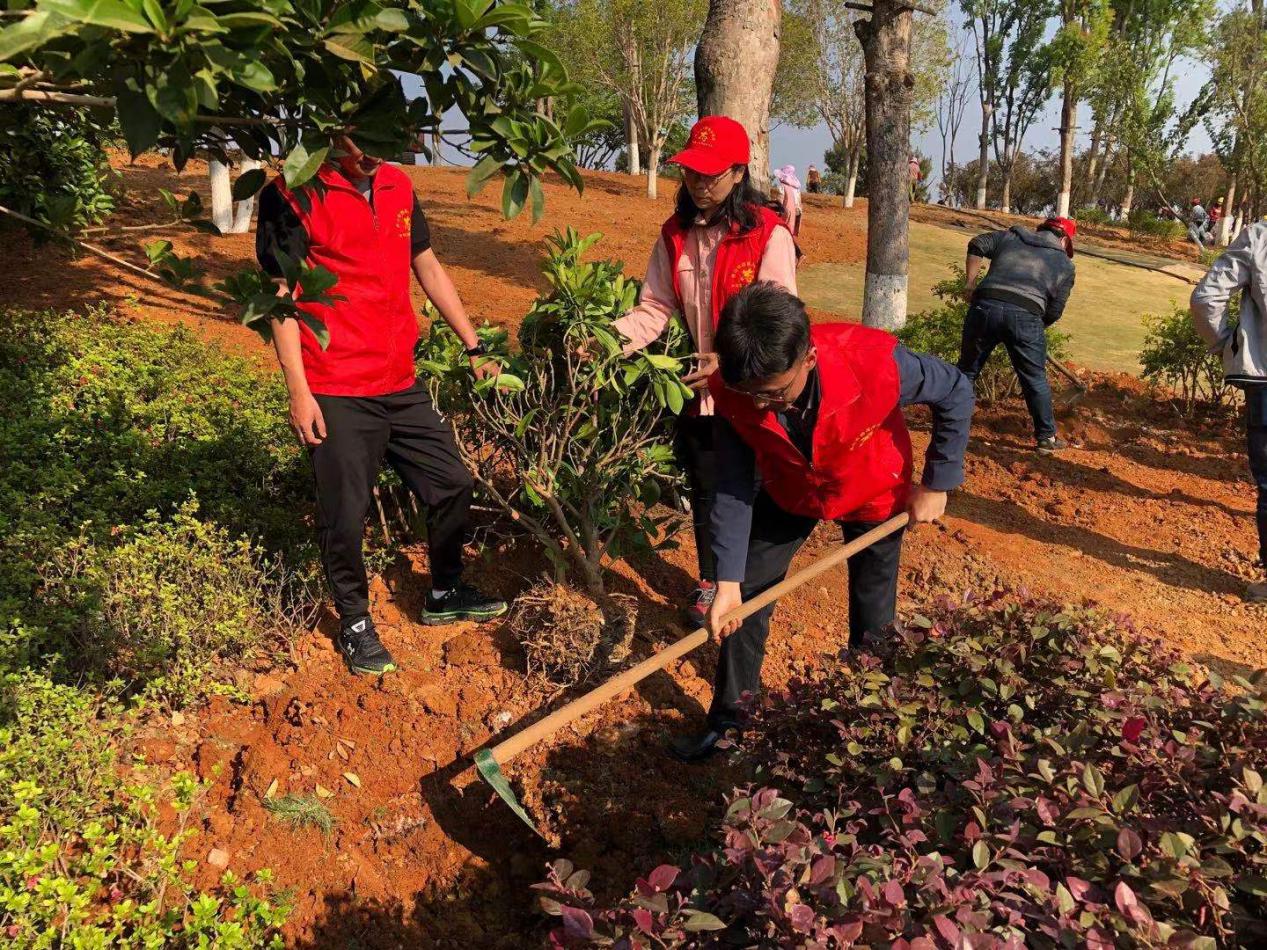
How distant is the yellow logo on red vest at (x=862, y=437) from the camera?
2480 millimetres

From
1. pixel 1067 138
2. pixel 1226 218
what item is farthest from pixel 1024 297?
pixel 1067 138

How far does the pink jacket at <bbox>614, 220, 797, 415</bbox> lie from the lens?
2.98 meters

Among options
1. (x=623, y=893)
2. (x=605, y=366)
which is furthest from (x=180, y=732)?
(x=605, y=366)

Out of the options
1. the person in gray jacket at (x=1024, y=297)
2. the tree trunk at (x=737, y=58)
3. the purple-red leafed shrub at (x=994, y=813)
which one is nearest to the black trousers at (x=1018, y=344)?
the person in gray jacket at (x=1024, y=297)

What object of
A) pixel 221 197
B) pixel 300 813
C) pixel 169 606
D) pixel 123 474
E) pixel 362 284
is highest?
pixel 221 197

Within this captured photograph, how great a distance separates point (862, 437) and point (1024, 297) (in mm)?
3477

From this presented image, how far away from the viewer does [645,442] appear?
Result: 331 cm

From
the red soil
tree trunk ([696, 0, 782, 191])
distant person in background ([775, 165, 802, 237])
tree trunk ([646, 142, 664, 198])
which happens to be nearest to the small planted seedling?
the red soil

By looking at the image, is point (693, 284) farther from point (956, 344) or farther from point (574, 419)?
point (956, 344)

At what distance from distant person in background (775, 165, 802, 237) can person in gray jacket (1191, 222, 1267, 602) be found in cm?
193

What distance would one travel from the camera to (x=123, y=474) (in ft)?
12.5

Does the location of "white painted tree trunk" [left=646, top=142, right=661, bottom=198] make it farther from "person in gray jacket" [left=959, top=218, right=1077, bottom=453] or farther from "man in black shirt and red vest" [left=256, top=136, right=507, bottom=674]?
"man in black shirt and red vest" [left=256, top=136, right=507, bottom=674]

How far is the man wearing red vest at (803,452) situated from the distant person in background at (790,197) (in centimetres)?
134

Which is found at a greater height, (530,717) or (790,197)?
(790,197)
